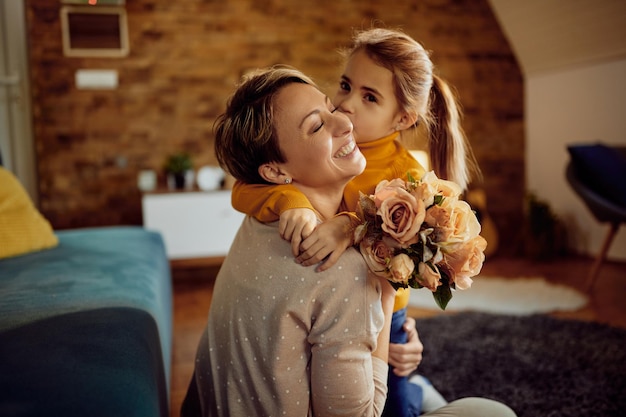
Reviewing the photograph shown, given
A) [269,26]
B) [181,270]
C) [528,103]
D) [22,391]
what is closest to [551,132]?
[528,103]

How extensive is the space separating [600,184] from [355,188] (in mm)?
2882

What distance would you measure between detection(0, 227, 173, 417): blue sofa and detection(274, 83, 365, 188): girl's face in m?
0.48

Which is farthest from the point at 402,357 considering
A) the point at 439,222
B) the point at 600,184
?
the point at 600,184

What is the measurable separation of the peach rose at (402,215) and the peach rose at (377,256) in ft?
0.09

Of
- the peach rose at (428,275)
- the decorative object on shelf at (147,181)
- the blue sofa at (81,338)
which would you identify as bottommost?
the decorative object on shelf at (147,181)

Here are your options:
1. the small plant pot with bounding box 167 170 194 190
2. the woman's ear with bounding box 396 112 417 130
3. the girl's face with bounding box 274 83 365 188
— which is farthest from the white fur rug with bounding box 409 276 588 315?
the girl's face with bounding box 274 83 365 188

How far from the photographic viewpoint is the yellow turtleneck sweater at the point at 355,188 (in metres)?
1.02

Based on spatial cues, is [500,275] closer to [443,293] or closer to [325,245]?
[443,293]

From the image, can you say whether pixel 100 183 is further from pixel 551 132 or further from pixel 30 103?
pixel 551 132

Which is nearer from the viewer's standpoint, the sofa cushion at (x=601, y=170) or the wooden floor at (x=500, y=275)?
the wooden floor at (x=500, y=275)

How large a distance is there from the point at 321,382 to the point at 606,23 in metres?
4.37

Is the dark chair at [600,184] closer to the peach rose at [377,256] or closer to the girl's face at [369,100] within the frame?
the girl's face at [369,100]

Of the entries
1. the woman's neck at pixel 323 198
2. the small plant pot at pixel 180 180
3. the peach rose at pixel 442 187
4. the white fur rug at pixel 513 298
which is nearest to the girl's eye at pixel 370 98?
the woman's neck at pixel 323 198

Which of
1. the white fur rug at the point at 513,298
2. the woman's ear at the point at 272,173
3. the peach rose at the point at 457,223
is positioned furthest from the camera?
the white fur rug at the point at 513,298
